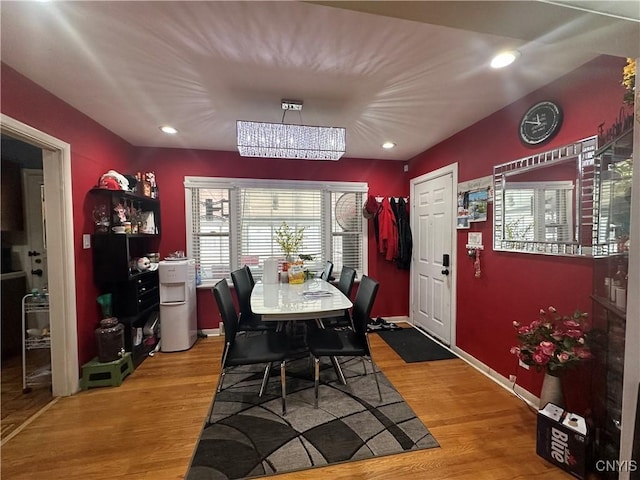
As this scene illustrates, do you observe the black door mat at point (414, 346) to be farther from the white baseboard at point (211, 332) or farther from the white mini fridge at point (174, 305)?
the white mini fridge at point (174, 305)

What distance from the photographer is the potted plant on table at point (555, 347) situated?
1644mm

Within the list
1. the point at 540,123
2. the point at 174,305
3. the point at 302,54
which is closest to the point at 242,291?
the point at 174,305

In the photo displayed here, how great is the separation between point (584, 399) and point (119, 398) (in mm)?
3403

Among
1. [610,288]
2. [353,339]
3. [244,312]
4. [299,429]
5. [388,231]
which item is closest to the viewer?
[610,288]

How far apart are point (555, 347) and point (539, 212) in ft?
3.18

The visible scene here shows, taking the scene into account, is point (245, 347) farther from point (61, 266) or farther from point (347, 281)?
point (61, 266)

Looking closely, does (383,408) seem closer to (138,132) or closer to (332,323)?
(332,323)

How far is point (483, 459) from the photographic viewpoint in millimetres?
1603

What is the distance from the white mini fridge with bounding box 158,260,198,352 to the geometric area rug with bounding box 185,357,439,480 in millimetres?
1005

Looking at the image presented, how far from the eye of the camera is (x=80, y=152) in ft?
7.78

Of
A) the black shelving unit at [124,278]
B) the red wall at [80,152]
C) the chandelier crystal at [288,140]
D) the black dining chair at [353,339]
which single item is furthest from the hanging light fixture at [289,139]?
the black shelving unit at [124,278]

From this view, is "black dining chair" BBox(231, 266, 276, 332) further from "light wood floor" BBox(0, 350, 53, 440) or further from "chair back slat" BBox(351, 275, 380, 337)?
"light wood floor" BBox(0, 350, 53, 440)

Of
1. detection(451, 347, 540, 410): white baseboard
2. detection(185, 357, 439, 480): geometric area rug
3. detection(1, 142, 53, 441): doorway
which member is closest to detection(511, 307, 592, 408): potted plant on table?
detection(451, 347, 540, 410): white baseboard

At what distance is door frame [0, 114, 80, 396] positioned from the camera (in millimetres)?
2150
